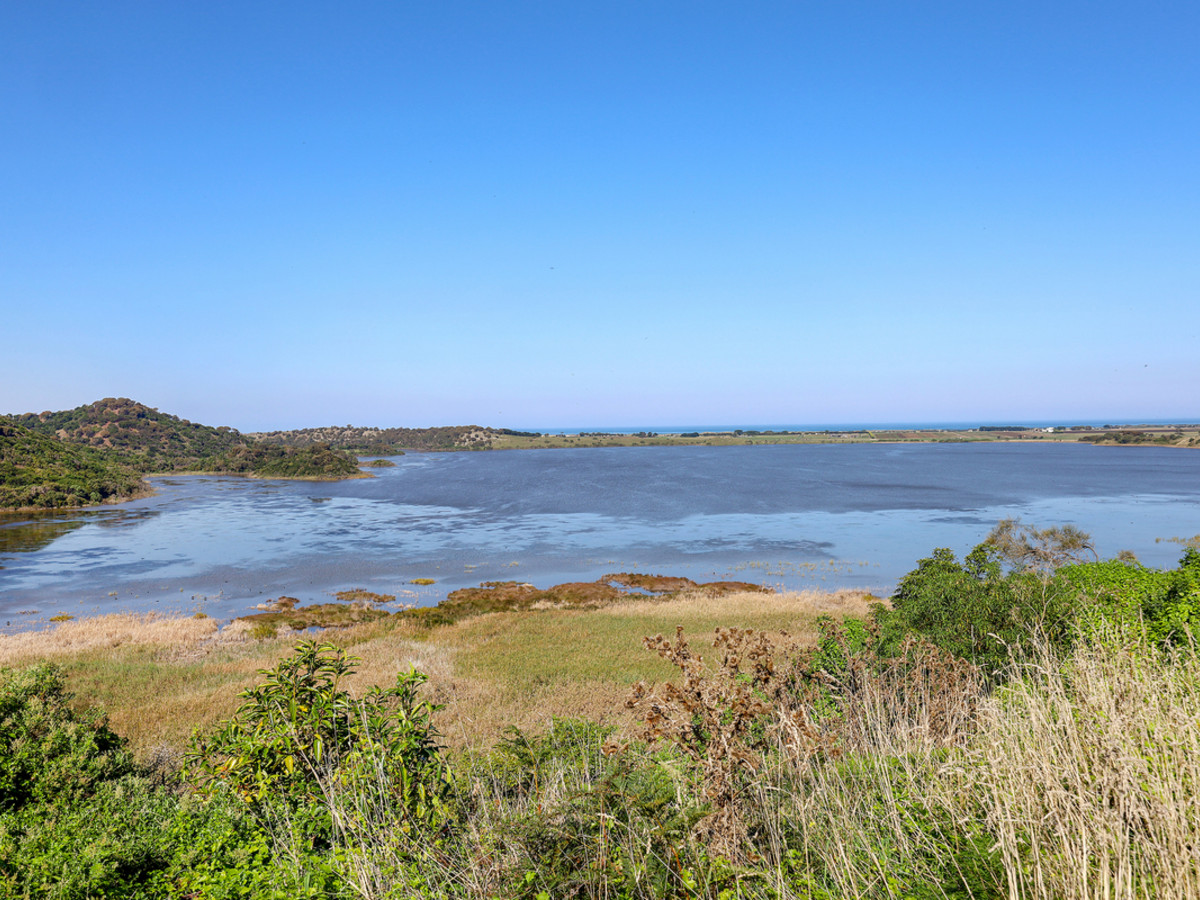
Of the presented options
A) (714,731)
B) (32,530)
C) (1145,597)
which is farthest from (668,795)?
(32,530)

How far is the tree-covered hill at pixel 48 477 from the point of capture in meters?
69.4

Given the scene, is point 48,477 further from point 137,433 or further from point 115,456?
point 137,433

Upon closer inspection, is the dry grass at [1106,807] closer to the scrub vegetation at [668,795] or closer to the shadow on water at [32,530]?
the scrub vegetation at [668,795]

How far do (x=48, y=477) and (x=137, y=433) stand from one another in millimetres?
85400

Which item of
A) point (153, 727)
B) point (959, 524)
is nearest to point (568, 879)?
point (153, 727)

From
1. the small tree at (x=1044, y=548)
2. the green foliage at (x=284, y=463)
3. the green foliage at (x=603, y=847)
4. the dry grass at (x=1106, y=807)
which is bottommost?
the small tree at (x=1044, y=548)

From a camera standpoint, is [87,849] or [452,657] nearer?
[87,849]

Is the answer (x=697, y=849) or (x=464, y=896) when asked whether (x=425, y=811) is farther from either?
(x=697, y=849)

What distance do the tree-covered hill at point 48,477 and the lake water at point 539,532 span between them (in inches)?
205

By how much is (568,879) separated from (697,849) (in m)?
0.83

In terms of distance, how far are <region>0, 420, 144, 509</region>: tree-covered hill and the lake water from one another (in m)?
5.22

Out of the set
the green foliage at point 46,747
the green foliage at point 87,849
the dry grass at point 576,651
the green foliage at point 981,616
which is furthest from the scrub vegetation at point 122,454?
the green foliage at point 981,616

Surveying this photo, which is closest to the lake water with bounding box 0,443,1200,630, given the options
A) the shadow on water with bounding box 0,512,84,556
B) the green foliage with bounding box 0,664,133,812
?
the shadow on water with bounding box 0,512,84,556

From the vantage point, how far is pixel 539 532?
175 feet
